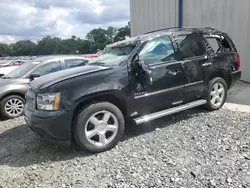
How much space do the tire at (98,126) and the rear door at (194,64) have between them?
62.9 inches

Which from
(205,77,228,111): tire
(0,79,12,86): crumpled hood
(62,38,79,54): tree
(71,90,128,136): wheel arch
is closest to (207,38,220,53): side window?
(205,77,228,111): tire

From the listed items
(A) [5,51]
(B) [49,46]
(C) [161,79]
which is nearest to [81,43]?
(B) [49,46]

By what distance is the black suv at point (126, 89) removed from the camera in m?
3.57

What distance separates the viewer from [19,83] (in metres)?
6.24

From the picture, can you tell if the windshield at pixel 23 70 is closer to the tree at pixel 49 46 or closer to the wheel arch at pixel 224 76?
the wheel arch at pixel 224 76

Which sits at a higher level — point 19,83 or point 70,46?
point 70,46

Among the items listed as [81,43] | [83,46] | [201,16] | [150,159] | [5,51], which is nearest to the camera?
[150,159]

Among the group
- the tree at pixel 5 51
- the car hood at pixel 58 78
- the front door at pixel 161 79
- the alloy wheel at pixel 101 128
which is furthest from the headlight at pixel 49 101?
the tree at pixel 5 51

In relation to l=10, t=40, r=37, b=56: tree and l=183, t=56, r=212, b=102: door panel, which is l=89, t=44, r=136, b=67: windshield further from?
l=10, t=40, r=37, b=56: tree

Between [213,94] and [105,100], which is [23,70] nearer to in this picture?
[105,100]

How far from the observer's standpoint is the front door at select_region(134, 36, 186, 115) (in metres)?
4.14

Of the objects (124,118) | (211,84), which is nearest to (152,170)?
(124,118)

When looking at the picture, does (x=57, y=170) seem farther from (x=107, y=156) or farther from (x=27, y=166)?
(x=107, y=156)

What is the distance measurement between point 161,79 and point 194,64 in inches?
35.0
